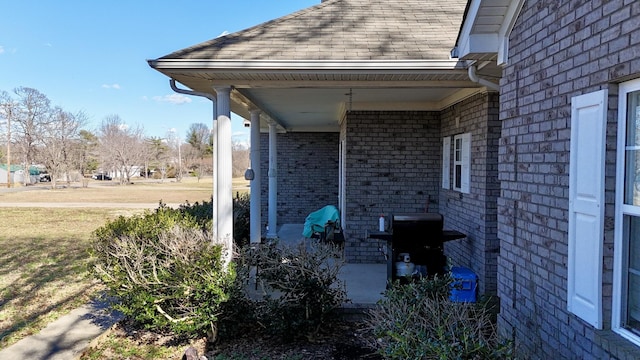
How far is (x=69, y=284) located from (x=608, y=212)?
808 centimetres

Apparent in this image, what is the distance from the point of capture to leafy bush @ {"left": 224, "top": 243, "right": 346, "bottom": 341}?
14.9 feet

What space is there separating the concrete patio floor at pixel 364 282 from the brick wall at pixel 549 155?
180 centimetres

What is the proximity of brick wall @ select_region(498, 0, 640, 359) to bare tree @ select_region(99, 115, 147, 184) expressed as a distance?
5220 cm

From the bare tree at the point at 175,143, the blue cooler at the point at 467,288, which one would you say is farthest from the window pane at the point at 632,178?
the bare tree at the point at 175,143

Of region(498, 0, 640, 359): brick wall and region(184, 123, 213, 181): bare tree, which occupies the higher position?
region(184, 123, 213, 181): bare tree

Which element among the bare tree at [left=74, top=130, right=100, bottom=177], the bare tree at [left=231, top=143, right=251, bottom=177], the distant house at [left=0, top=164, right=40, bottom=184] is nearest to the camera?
the bare tree at [left=74, top=130, right=100, bottom=177]

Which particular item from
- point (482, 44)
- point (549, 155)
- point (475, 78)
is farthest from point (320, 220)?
point (549, 155)

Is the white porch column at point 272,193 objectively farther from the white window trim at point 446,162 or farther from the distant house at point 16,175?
the distant house at point 16,175

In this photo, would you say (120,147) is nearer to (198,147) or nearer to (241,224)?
(198,147)

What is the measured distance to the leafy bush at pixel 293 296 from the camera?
453 centimetres

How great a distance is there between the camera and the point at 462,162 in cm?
658

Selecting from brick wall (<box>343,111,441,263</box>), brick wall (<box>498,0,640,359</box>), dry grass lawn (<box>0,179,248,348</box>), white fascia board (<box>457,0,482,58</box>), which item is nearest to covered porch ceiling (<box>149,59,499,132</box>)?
white fascia board (<box>457,0,482,58</box>)

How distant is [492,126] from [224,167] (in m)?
3.64

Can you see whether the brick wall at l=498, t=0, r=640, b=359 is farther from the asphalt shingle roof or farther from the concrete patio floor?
the concrete patio floor
